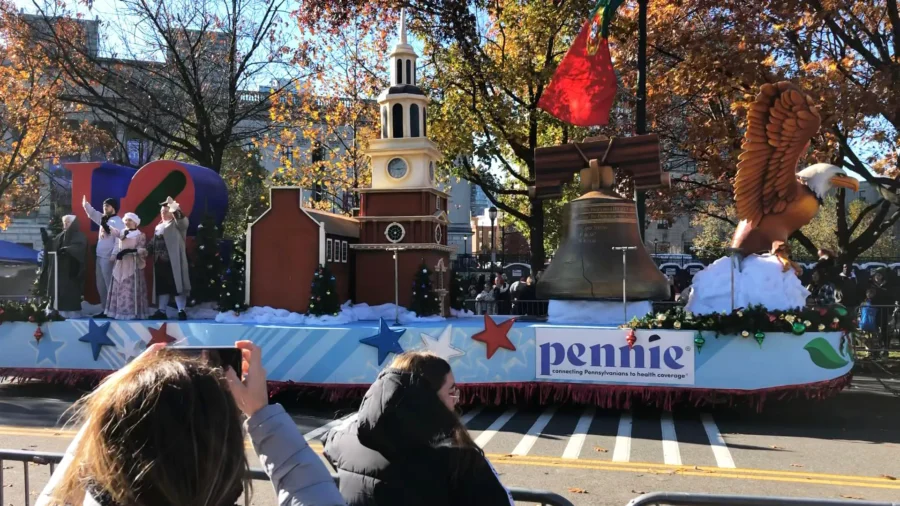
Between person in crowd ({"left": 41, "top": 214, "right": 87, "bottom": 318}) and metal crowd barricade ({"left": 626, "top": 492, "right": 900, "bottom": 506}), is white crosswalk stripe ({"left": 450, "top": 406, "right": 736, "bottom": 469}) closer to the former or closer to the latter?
metal crowd barricade ({"left": 626, "top": 492, "right": 900, "bottom": 506})

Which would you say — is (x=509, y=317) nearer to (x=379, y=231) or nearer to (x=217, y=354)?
(x=379, y=231)

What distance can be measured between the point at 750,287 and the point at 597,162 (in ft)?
11.0

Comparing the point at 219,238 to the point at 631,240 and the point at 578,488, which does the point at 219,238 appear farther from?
the point at 578,488

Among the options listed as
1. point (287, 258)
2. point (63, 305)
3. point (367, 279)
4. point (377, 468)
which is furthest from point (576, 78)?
point (377, 468)

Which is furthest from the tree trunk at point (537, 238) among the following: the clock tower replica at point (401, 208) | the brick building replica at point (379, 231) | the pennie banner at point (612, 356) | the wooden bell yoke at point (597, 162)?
the pennie banner at point (612, 356)

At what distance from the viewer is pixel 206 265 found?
1298 centimetres

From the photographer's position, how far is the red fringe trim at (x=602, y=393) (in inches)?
356

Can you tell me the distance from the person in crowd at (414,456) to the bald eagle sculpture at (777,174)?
9.36 m

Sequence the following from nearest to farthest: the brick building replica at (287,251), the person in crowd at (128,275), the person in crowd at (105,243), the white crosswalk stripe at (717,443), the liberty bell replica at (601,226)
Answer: the white crosswalk stripe at (717,443) < the liberty bell replica at (601,226) < the brick building replica at (287,251) < the person in crowd at (128,275) < the person in crowd at (105,243)

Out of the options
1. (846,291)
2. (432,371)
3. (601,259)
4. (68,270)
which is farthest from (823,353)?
(68,270)

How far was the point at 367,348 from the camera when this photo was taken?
9.99 metres

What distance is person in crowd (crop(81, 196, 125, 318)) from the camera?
12836 mm

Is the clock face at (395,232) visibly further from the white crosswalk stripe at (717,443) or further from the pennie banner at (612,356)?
the white crosswalk stripe at (717,443)

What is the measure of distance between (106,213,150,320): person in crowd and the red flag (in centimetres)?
774
